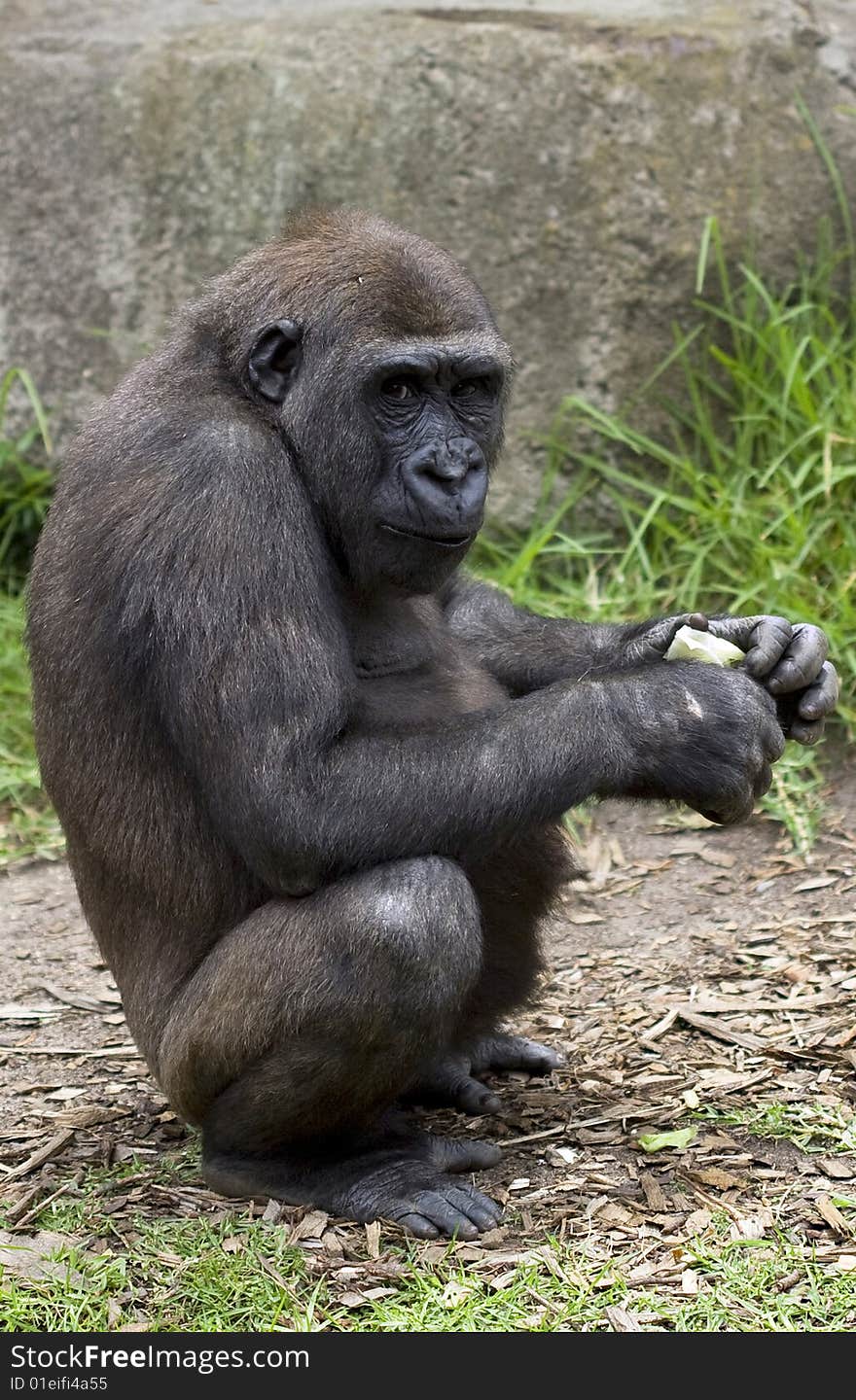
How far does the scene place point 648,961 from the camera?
5.51 metres

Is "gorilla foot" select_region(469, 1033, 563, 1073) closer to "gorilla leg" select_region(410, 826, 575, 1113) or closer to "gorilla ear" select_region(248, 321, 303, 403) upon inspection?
"gorilla leg" select_region(410, 826, 575, 1113)

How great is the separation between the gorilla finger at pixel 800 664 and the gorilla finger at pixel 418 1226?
1.48 meters

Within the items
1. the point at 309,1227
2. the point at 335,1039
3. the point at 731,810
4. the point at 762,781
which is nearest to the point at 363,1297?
the point at 309,1227

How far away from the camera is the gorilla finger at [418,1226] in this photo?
3922mm

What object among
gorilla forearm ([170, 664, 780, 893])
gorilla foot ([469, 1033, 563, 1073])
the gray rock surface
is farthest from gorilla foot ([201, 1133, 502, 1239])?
the gray rock surface

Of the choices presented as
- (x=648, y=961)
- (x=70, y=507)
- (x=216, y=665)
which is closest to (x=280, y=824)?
(x=216, y=665)

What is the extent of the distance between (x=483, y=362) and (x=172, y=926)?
152cm

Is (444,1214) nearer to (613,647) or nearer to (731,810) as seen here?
(731,810)

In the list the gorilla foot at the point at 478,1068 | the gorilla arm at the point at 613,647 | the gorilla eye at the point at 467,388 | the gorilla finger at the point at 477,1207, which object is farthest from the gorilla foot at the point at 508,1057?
the gorilla eye at the point at 467,388

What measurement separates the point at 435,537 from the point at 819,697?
3.37ft

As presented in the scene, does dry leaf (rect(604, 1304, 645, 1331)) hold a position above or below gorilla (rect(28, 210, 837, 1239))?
below

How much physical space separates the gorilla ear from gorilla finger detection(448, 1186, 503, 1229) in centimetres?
190

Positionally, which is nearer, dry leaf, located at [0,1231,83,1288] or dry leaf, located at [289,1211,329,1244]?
dry leaf, located at [0,1231,83,1288]

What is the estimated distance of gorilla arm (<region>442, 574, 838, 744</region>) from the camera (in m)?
4.18
